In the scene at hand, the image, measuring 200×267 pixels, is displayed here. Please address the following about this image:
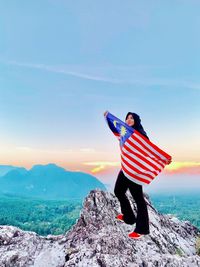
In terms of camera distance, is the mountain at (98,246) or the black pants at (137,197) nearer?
the black pants at (137,197)

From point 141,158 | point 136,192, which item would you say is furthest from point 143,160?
point 136,192

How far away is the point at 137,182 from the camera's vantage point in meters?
7.18

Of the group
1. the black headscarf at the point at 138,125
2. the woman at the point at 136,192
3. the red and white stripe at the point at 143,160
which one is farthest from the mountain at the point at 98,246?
the black headscarf at the point at 138,125

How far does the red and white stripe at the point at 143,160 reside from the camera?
23.3 ft

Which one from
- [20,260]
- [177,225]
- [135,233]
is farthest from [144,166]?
[177,225]

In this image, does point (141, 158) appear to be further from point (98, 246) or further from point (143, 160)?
point (98, 246)

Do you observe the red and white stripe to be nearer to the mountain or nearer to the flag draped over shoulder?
the flag draped over shoulder

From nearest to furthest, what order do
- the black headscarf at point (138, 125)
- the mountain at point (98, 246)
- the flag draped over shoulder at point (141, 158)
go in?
the flag draped over shoulder at point (141, 158) → the black headscarf at point (138, 125) → the mountain at point (98, 246)

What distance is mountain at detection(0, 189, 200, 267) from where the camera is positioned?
8.87m

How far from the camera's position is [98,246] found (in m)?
8.98

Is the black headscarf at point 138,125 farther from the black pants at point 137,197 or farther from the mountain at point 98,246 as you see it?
the mountain at point 98,246

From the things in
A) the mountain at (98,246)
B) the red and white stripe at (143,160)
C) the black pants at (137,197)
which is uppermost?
the red and white stripe at (143,160)

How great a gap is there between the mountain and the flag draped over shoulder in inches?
113

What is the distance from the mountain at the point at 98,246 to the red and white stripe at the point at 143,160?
285 centimetres
